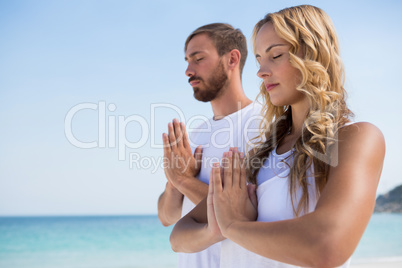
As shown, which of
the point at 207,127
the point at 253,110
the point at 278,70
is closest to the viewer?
the point at 278,70

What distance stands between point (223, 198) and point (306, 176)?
0.86 ft

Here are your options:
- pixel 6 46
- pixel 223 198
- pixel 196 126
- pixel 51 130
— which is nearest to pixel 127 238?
pixel 51 130

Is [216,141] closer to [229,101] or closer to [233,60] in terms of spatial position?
[229,101]

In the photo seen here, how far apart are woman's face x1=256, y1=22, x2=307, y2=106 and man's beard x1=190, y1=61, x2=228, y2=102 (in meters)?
1.11

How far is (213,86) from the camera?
8.45ft

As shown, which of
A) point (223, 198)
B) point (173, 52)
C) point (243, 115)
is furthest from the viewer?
point (173, 52)

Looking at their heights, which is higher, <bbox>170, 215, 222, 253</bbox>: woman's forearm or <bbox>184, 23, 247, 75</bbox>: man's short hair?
<bbox>184, 23, 247, 75</bbox>: man's short hair

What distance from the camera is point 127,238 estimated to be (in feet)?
64.3

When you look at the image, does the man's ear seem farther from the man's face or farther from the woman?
the woman

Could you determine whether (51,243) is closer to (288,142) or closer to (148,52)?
(148,52)

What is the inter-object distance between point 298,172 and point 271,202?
0.13 meters

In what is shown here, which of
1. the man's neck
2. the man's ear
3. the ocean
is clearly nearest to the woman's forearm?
the man's neck

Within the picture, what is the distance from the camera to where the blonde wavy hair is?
1.23m

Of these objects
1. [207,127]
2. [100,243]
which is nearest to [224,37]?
[207,127]
